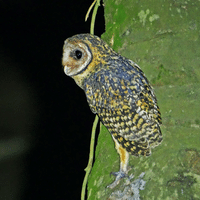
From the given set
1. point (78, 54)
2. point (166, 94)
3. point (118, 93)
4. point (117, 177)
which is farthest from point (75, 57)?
point (117, 177)

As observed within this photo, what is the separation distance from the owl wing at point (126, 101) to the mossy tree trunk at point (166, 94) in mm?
40

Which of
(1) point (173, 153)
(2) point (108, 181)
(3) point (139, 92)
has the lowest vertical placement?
(2) point (108, 181)

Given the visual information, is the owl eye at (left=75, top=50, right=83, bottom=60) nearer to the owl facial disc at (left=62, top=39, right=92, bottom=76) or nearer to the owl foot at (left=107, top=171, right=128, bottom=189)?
the owl facial disc at (left=62, top=39, right=92, bottom=76)

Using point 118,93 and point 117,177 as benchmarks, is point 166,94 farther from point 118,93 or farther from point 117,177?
point 117,177

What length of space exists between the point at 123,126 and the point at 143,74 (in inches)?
8.6

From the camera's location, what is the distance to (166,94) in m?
0.89

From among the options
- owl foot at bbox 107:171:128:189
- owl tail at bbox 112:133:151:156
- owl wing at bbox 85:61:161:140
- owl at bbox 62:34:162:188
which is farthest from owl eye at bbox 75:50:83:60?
owl foot at bbox 107:171:128:189

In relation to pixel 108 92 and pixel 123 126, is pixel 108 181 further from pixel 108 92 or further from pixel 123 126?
pixel 108 92

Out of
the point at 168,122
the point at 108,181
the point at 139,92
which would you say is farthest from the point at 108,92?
the point at 108,181

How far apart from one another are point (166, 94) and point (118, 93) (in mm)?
174

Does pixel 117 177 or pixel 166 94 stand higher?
pixel 166 94

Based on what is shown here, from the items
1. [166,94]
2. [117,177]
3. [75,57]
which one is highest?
[75,57]

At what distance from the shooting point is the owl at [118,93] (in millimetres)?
887

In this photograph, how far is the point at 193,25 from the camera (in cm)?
88
